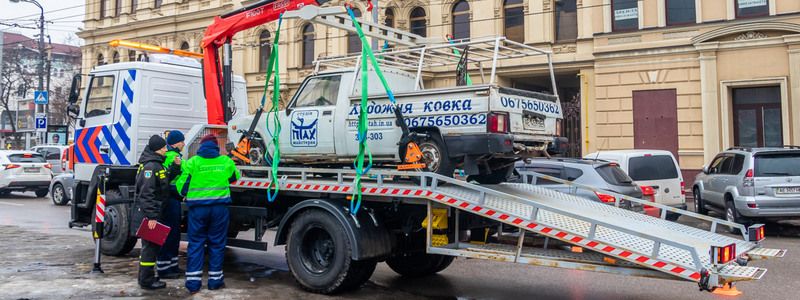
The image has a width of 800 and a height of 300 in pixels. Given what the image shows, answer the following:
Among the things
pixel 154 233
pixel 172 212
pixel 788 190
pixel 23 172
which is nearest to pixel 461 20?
pixel 788 190

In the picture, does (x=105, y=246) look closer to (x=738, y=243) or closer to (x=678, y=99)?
(x=738, y=243)

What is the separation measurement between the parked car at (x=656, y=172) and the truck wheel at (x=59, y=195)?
15216mm

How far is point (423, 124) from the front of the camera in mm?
6965

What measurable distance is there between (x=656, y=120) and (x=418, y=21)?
33.7 ft

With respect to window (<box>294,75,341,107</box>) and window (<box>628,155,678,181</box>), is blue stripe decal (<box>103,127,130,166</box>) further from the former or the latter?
window (<box>628,155,678,181</box>)

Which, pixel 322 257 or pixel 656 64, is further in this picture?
pixel 656 64

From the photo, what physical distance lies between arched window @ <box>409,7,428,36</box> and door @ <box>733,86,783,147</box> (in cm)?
1179

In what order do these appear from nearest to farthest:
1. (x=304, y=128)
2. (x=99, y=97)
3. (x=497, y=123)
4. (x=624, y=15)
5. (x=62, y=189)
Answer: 1. (x=497, y=123)
2. (x=304, y=128)
3. (x=99, y=97)
4. (x=62, y=189)
5. (x=624, y=15)

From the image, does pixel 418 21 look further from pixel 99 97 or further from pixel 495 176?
pixel 495 176

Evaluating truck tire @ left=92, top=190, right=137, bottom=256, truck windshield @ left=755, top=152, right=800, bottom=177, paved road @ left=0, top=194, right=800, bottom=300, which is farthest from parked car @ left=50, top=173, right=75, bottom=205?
truck windshield @ left=755, top=152, right=800, bottom=177

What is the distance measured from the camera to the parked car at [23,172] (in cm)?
2047

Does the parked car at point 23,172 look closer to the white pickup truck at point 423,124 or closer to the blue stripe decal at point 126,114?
the blue stripe decal at point 126,114

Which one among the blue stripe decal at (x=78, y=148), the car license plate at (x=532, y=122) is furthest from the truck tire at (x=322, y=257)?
the blue stripe decal at (x=78, y=148)

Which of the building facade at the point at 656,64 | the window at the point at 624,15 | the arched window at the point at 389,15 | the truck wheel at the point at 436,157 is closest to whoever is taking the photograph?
the truck wheel at the point at 436,157
